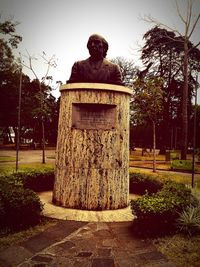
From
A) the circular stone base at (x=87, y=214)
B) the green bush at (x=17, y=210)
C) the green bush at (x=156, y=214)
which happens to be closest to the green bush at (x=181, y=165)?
the circular stone base at (x=87, y=214)

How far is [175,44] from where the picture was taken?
3659 centimetres

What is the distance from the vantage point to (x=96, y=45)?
741cm

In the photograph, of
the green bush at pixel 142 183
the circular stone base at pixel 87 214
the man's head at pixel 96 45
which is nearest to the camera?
the circular stone base at pixel 87 214

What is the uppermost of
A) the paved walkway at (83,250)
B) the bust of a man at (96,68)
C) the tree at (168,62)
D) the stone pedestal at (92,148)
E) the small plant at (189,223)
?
the tree at (168,62)

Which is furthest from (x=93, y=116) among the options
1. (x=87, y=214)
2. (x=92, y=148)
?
(x=87, y=214)

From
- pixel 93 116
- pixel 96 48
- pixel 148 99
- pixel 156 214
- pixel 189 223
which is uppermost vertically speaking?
pixel 148 99

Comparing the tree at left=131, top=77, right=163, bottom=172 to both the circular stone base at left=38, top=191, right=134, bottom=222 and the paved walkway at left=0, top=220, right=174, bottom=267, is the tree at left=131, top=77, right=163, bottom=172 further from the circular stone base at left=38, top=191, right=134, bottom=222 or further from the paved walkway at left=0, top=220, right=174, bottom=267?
the paved walkway at left=0, top=220, right=174, bottom=267

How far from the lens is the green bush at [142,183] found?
362 inches

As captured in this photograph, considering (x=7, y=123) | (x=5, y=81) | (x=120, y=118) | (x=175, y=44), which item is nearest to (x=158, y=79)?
(x=120, y=118)

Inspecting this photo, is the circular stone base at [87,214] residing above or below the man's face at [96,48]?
below

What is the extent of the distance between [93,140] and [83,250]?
2.95 m

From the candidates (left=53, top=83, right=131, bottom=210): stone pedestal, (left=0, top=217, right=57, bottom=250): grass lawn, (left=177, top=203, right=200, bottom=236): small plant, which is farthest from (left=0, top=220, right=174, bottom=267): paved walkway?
(left=53, top=83, right=131, bottom=210): stone pedestal

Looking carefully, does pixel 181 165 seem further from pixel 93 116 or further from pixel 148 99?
pixel 93 116

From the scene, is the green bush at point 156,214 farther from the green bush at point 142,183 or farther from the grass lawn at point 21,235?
the green bush at point 142,183
